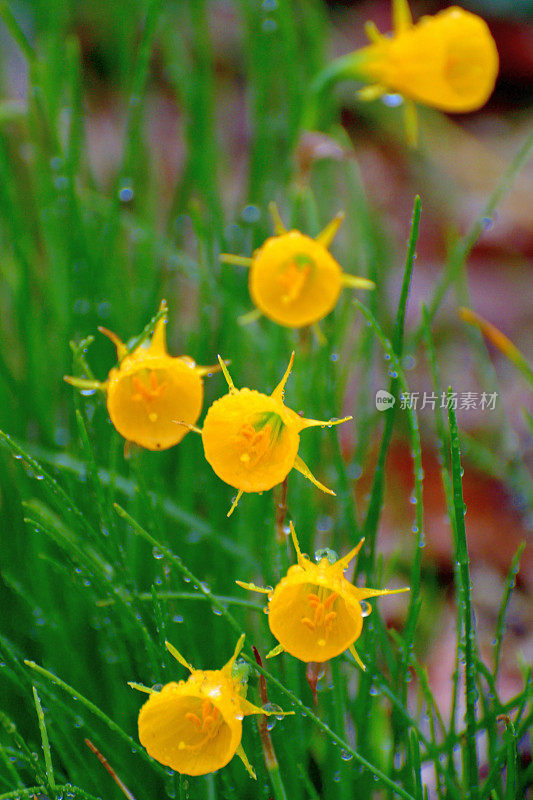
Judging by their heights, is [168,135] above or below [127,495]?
above

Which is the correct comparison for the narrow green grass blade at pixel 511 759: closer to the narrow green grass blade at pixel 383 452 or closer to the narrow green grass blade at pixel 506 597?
the narrow green grass blade at pixel 506 597

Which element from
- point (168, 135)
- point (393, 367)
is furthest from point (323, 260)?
point (168, 135)

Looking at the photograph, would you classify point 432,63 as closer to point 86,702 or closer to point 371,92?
point 371,92

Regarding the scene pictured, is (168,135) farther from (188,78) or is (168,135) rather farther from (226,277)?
(226,277)

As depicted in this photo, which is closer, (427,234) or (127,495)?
(127,495)

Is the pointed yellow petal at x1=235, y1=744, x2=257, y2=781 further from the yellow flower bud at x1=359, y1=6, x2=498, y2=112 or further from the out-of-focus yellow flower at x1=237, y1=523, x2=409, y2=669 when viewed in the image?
the yellow flower bud at x1=359, y1=6, x2=498, y2=112

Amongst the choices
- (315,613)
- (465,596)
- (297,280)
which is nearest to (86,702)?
(315,613)

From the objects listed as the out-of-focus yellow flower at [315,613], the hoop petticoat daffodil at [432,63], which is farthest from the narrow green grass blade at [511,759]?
the hoop petticoat daffodil at [432,63]
